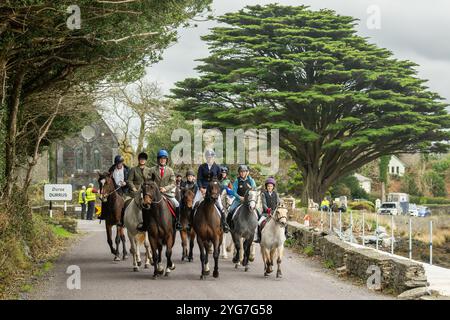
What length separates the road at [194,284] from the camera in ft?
45.1

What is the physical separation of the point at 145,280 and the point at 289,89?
125 ft

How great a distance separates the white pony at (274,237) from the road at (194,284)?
1.46 feet

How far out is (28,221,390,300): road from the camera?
13758 mm

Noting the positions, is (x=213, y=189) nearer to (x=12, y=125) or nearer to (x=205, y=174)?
(x=205, y=174)

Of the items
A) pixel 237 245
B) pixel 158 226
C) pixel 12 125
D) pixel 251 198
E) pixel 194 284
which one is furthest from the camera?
pixel 12 125

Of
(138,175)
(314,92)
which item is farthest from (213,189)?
(314,92)

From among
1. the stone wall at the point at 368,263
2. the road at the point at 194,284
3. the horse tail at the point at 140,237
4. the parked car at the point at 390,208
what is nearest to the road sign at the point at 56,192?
the road at the point at 194,284

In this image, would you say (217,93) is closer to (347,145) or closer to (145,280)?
(347,145)

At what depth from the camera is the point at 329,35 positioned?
5422cm

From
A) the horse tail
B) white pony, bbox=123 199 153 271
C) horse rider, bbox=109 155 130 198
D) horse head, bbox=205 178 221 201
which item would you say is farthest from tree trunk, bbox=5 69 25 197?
horse head, bbox=205 178 221 201

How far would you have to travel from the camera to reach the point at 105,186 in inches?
805

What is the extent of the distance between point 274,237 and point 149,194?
299 centimetres

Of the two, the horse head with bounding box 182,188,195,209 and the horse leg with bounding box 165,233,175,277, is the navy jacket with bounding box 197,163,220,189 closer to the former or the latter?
the horse head with bounding box 182,188,195,209
